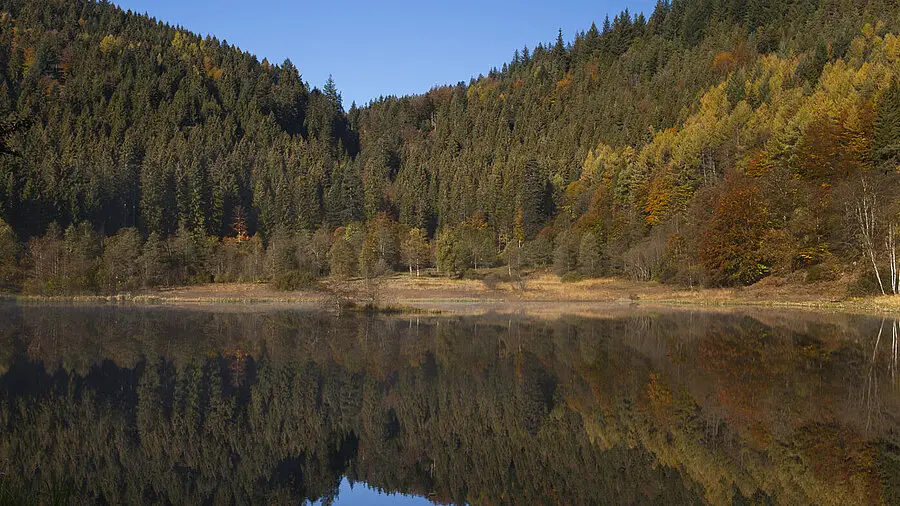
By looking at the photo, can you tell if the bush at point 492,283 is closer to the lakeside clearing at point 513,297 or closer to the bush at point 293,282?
the lakeside clearing at point 513,297

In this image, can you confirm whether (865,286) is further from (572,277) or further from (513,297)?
(572,277)

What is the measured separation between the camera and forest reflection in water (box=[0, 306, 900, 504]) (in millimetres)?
12047

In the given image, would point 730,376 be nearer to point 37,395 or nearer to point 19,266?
point 37,395

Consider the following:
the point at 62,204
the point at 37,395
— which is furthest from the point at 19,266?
the point at 37,395

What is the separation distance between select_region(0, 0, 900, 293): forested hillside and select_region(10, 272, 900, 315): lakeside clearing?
2893 millimetres

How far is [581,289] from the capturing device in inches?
2940

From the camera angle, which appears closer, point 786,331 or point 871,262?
point 786,331

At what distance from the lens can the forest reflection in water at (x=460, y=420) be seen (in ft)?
39.5

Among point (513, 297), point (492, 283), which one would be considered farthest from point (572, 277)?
point (513, 297)

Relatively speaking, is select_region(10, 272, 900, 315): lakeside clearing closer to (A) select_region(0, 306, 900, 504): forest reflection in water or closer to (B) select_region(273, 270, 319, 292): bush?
(B) select_region(273, 270, 319, 292): bush

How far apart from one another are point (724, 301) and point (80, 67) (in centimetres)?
16525

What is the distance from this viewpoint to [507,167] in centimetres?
14175

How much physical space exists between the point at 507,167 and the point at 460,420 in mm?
127250

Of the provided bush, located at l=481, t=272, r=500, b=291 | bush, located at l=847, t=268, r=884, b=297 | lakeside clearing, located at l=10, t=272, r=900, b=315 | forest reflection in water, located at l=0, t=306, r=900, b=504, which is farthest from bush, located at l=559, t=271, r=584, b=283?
forest reflection in water, located at l=0, t=306, r=900, b=504
